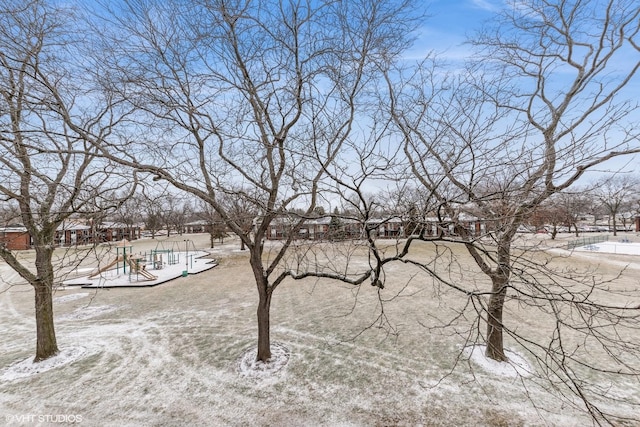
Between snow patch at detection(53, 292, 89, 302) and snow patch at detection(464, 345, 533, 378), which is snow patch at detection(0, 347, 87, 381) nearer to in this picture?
snow patch at detection(53, 292, 89, 302)

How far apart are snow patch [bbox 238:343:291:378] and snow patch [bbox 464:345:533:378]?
3740 mm

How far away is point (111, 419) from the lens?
4.55 m

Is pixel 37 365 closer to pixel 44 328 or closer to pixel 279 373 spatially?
pixel 44 328

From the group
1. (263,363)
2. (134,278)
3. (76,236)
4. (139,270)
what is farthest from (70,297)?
(263,363)

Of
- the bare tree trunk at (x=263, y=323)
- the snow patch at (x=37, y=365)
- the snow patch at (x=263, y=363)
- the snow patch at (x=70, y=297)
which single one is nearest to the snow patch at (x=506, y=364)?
the snow patch at (x=263, y=363)

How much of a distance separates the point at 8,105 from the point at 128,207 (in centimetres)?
228

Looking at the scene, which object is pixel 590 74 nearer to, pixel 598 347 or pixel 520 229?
pixel 520 229

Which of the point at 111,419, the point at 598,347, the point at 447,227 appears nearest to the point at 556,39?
the point at 447,227

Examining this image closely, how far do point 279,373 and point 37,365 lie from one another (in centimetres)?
508

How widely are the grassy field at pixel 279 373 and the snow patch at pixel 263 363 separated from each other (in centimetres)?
15

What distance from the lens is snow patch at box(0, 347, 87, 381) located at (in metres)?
5.75

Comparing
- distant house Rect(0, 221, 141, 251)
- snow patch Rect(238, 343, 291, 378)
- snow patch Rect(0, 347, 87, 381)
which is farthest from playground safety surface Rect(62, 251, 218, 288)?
snow patch Rect(238, 343, 291, 378)

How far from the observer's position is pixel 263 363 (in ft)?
19.7

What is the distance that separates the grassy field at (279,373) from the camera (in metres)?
4.57
